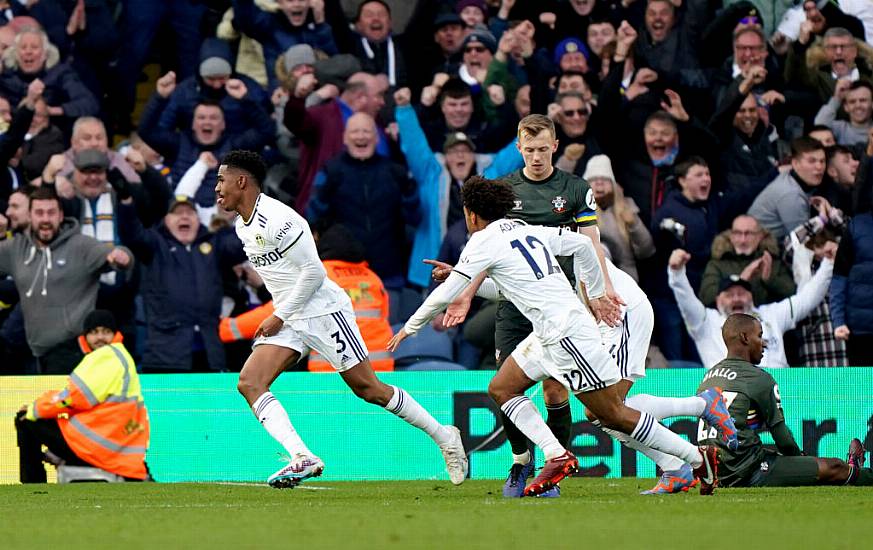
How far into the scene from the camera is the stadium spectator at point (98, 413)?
13.8 m

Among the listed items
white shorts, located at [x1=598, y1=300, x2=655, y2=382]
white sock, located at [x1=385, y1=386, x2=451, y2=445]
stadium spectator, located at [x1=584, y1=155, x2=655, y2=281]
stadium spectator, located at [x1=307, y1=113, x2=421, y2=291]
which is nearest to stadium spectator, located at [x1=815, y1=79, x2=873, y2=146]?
stadium spectator, located at [x1=584, y1=155, x2=655, y2=281]

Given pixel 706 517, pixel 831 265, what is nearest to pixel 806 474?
pixel 706 517

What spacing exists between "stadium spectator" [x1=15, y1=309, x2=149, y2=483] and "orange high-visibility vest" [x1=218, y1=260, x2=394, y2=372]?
1203mm

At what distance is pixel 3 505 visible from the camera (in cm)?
1059

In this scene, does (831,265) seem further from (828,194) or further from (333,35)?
(333,35)

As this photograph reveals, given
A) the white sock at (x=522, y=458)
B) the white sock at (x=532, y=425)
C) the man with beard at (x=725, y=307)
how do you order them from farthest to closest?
the man with beard at (x=725, y=307) → the white sock at (x=522, y=458) → the white sock at (x=532, y=425)

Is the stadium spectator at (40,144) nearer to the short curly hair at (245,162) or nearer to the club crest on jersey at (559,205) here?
the short curly hair at (245,162)

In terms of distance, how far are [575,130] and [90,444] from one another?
576 centimetres

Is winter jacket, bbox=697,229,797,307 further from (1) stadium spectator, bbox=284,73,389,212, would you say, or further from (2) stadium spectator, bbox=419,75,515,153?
(1) stadium spectator, bbox=284,73,389,212

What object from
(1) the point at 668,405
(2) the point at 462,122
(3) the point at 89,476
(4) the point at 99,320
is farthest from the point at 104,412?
(1) the point at 668,405

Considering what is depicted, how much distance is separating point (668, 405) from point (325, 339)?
7.89 ft

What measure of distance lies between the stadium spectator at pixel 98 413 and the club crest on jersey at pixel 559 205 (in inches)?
201

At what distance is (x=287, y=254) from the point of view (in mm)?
10727

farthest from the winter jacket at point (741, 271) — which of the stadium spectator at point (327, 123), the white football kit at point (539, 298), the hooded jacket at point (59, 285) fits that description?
the hooded jacket at point (59, 285)
